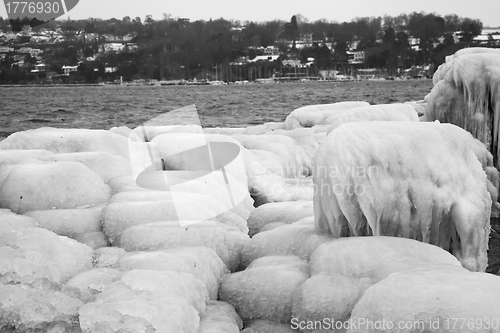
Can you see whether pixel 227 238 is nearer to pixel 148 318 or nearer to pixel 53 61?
pixel 148 318

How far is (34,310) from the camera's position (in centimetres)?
462

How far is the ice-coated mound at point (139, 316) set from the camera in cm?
420

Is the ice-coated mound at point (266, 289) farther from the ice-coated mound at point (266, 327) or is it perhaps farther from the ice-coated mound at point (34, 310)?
the ice-coated mound at point (34, 310)

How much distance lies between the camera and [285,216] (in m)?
7.02

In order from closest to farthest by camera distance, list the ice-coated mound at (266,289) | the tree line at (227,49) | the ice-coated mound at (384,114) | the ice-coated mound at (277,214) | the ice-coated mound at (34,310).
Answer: the ice-coated mound at (34,310)
the ice-coated mound at (266,289)
the ice-coated mound at (277,214)
the ice-coated mound at (384,114)
the tree line at (227,49)

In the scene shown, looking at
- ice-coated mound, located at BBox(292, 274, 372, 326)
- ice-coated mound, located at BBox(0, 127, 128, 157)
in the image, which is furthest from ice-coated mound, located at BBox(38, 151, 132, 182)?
ice-coated mound, located at BBox(292, 274, 372, 326)

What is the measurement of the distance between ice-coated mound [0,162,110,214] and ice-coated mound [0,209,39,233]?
37cm

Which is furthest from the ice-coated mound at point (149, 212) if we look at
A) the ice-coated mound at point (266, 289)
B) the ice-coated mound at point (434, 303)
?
the ice-coated mound at point (434, 303)

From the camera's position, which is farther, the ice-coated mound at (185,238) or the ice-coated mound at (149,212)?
the ice-coated mound at (149,212)

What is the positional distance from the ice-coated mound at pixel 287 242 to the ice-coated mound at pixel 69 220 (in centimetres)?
189

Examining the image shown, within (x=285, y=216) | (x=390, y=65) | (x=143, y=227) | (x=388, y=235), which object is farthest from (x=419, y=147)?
(x=390, y=65)

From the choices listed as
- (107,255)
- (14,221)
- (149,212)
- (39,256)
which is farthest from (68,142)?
(39,256)

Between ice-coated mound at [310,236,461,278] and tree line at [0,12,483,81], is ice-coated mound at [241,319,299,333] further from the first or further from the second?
tree line at [0,12,483,81]

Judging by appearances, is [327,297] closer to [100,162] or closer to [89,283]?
[89,283]
